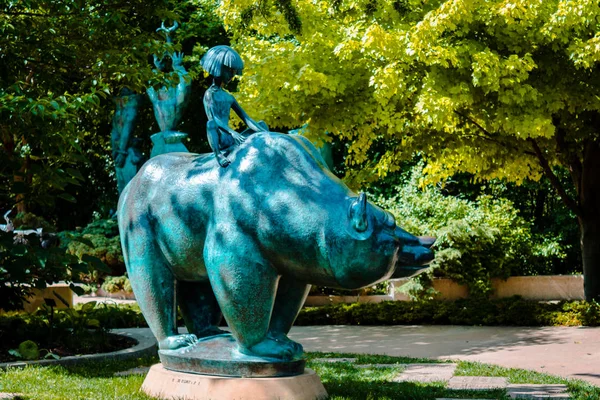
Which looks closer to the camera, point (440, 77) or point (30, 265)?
point (30, 265)

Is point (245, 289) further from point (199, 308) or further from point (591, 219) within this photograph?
point (591, 219)

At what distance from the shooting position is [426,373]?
27.1ft

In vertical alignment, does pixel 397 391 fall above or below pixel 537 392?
above

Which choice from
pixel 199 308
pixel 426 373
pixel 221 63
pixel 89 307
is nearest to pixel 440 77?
pixel 426 373

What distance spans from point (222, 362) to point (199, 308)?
0.86 m

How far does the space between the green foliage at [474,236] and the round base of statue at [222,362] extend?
11.6 metres

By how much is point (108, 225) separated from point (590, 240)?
1472 centimetres

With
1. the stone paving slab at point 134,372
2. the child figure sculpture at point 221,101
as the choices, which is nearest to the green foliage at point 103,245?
the stone paving slab at point 134,372

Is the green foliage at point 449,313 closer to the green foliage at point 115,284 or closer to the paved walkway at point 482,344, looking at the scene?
the paved walkway at point 482,344

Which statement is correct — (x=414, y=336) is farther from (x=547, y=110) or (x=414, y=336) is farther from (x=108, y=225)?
(x=108, y=225)

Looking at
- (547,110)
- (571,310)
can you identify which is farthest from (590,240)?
(547,110)

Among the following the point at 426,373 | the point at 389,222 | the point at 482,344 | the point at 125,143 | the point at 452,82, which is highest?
the point at 452,82

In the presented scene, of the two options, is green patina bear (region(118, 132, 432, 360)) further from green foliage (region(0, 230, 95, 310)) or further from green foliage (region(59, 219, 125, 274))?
green foliage (region(59, 219, 125, 274))

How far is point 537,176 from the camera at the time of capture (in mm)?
16734
